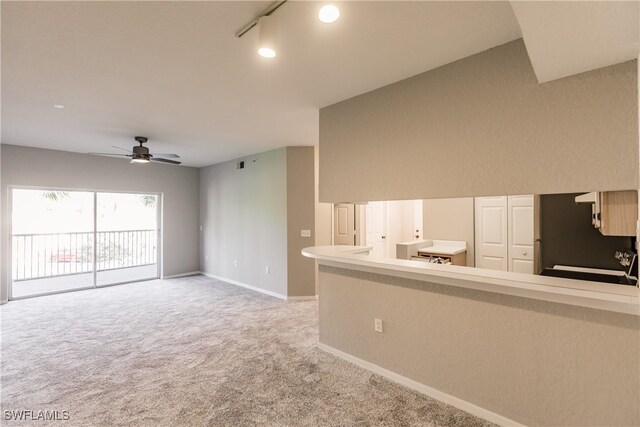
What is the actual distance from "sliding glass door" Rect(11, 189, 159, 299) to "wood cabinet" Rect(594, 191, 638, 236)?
25.2ft

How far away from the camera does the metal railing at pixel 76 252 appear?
638 cm

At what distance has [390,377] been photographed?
2596mm

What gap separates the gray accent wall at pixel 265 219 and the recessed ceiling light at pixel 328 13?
3458 mm

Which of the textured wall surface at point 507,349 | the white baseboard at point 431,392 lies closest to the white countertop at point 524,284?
the textured wall surface at point 507,349

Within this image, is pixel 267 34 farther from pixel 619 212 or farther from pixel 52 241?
pixel 52 241

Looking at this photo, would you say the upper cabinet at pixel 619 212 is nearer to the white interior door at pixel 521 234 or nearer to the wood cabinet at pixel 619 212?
the wood cabinet at pixel 619 212

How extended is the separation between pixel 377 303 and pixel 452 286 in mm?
749

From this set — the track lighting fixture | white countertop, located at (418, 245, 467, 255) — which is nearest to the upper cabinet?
the track lighting fixture

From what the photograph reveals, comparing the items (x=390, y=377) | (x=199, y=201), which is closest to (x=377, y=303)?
(x=390, y=377)

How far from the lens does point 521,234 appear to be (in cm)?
459

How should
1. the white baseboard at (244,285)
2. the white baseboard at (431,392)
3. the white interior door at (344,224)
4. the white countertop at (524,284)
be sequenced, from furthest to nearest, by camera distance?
the white interior door at (344,224) → the white baseboard at (244,285) → the white baseboard at (431,392) → the white countertop at (524,284)

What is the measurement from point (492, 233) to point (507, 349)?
3469 millimetres

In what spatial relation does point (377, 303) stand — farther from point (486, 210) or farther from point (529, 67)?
point (486, 210)

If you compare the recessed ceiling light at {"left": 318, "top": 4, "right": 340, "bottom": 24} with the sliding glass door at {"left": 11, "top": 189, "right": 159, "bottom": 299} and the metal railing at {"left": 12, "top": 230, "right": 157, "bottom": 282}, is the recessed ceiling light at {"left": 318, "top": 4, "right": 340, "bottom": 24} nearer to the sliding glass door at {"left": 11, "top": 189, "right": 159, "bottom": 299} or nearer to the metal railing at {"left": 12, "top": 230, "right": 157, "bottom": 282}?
the sliding glass door at {"left": 11, "top": 189, "right": 159, "bottom": 299}
